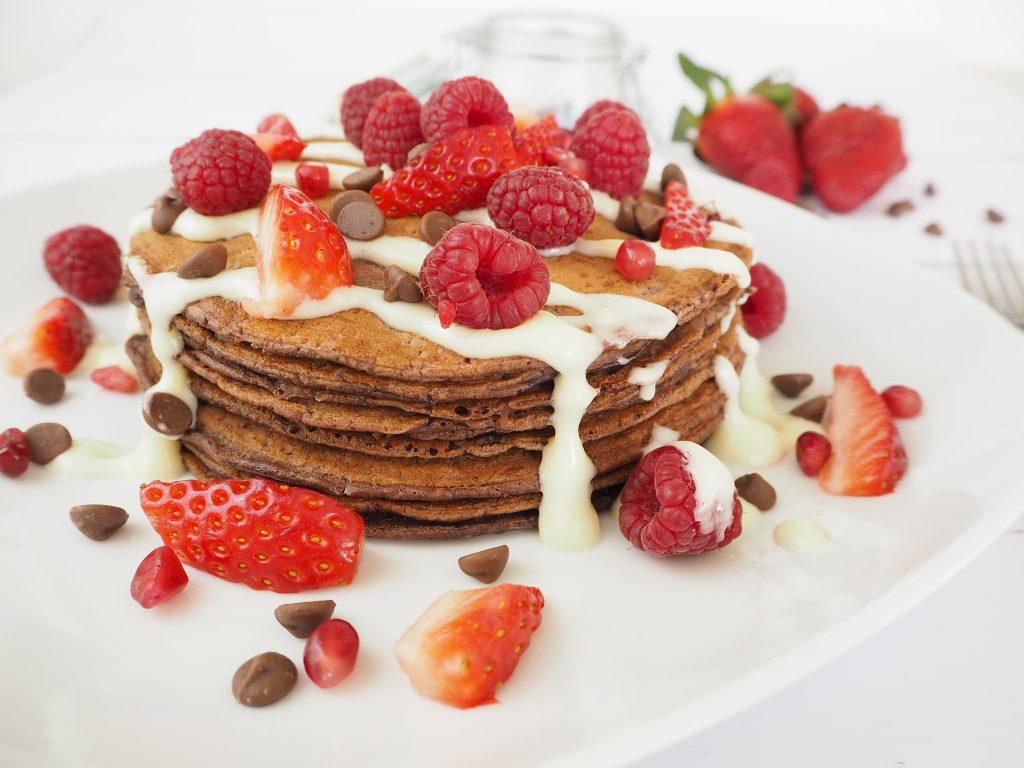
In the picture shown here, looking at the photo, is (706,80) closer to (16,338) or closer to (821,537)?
(821,537)

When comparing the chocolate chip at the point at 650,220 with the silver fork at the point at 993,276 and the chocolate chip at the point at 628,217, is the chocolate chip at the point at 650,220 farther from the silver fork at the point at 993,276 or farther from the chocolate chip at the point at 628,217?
the silver fork at the point at 993,276

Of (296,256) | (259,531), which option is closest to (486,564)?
(259,531)

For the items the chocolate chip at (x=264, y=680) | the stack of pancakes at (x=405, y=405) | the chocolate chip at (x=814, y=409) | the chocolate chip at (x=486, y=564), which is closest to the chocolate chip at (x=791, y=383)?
the chocolate chip at (x=814, y=409)

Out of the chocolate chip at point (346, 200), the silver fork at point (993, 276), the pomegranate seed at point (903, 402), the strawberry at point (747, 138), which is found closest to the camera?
the chocolate chip at point (346, 200)

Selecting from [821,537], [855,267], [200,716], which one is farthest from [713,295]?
[200,716]

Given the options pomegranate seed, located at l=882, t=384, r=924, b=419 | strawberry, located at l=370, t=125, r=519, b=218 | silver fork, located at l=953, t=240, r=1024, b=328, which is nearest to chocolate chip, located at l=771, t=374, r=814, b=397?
pomegranate seed, located at l=882, t=384, r=924, b=419

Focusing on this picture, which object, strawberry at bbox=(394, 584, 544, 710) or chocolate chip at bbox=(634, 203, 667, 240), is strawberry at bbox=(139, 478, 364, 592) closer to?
strawberry at bbox=(394, 584, 544, 710)

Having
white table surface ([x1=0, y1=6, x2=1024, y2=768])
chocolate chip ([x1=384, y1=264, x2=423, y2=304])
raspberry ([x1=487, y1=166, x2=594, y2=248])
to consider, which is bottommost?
white table surface ([x1=0, y1=6, x2=1024, y2=768])
